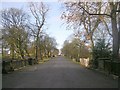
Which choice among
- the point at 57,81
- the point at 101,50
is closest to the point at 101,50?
the point at 101,50

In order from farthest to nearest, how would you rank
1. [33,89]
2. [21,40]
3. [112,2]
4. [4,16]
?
[4,16] < [21,40] < [112,2] < [33,89]

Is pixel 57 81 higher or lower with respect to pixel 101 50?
lower

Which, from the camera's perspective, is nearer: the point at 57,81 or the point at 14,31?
the point at 57,81

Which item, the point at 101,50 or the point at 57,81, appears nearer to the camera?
the point at 57,81

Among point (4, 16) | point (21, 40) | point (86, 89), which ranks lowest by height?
point (86, 89)

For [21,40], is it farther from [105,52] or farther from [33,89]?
[33,89]

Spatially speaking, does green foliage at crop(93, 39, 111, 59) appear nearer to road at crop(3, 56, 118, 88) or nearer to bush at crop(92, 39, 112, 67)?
bush at crop(92, 39, 112, 67)

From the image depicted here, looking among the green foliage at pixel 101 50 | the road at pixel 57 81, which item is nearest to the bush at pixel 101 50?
the green foliage at pixel 101 50

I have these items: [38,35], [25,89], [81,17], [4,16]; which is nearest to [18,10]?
[4,16]

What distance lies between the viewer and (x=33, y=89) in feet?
47.5

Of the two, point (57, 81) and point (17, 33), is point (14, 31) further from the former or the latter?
point (57, 81)

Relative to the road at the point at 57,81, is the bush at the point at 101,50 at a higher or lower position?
higher

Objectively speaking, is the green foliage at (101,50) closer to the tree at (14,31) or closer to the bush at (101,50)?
the bush at (101,50)

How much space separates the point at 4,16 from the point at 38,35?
10573 mm
